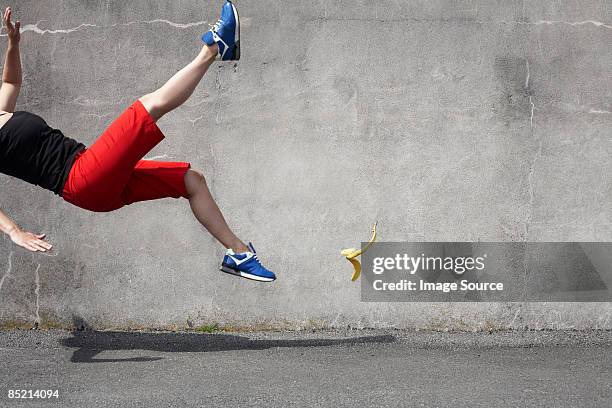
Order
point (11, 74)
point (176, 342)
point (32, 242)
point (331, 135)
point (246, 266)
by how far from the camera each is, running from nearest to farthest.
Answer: point (32, 242)
point (246, 266)
point (11, 74)
point (176, 342)
point (331, 135)

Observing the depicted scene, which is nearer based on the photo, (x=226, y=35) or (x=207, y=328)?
(x=226, y=35)

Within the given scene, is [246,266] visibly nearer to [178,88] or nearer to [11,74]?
[178,88]

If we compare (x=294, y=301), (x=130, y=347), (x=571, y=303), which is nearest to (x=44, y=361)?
(x=130, y=347)

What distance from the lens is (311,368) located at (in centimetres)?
394

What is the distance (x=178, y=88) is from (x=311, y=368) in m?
1.46

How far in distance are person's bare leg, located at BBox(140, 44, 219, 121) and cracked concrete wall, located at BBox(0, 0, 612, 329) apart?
1334mm

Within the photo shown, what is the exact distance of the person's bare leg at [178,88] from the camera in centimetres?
351

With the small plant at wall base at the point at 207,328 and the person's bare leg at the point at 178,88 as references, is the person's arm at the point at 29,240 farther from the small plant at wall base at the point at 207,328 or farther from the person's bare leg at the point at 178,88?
the small plant at wall base at the point at 207,328

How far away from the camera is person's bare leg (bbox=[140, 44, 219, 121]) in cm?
351

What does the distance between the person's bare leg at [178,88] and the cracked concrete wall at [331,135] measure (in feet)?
4.38

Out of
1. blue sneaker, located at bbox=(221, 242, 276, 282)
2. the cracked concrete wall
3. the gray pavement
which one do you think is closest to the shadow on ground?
the gray pavement

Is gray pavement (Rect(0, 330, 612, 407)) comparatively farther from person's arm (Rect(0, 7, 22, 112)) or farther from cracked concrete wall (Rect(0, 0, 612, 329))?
person's arm (Rect(0, 7, 22, 112))

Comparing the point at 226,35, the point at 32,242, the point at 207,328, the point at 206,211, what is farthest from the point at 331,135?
the point at 32,242

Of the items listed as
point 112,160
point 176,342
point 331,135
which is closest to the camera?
point 112,160
